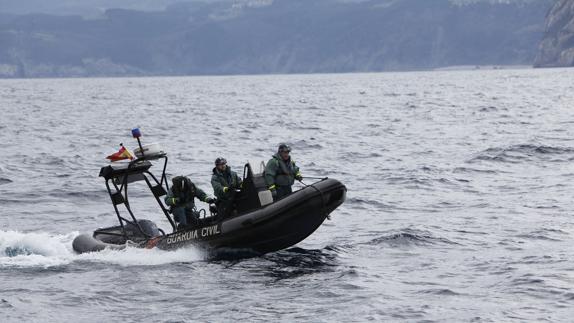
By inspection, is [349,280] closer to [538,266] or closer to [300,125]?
[538,266]

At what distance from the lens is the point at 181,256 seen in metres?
17.0

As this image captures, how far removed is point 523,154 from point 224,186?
19.2m

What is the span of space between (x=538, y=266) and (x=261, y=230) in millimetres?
5351

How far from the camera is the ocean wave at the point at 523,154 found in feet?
104

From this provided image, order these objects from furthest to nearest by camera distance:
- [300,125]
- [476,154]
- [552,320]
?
1. [300,125]
2. [476,154]
3. [552,320]

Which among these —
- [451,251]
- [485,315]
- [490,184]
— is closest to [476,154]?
[490,184]

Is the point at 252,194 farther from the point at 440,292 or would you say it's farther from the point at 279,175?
the point at 440,292

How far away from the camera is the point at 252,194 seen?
17.2 metres

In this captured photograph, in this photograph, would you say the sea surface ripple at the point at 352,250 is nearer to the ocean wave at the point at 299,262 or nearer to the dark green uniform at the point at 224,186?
the ocean wave at the point at 299,262

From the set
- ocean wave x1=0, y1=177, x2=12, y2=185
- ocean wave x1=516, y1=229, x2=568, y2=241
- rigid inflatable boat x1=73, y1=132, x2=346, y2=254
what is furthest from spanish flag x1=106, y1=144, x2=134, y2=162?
ocean wave x1=0, y1=177, x2=12, y2=185

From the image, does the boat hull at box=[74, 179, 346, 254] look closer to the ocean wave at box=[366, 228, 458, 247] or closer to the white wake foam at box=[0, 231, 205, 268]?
the white wake foam at box=[0, 231, 205, 268]

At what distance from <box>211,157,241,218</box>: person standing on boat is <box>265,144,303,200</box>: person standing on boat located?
2.41ft

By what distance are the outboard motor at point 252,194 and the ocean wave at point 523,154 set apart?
16.5 m

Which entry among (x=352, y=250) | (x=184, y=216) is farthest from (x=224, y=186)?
(x=352, y=250)
